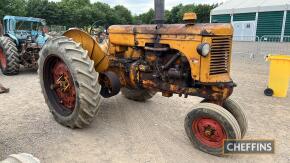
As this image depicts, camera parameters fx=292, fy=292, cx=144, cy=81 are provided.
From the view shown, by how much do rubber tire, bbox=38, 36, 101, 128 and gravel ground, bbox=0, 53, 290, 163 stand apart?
0.27 metres

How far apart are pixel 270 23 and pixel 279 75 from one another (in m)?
16.2

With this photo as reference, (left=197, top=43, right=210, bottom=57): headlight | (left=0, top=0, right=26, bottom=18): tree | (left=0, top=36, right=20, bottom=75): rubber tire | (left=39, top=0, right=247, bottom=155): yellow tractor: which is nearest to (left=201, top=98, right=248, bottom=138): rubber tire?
(left=39, top=0, right=247, bottom=155): yellow tractor

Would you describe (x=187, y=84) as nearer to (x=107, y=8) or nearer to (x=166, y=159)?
(x=166, y=159)

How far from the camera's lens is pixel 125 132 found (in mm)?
4547

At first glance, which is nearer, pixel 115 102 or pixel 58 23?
pixel 115 102

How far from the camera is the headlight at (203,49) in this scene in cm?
371

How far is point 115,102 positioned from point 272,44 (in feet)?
34.5

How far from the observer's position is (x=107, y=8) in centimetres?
6650

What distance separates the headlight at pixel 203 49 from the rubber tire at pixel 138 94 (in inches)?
92.8

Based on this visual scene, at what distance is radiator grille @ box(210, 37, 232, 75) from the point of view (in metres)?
3.87

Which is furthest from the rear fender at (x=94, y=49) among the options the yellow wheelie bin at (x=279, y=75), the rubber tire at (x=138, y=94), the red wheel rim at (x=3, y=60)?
the red wheel rim at (x=3, y=60)

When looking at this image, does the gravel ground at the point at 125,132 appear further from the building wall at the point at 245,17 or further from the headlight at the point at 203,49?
the building wall at the point at 245,17

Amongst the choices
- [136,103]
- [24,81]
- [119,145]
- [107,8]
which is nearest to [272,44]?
[136,103]

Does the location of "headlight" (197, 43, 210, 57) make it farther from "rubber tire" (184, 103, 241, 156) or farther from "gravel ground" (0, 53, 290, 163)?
"gravel ground" (0, 53, 290, 163)
